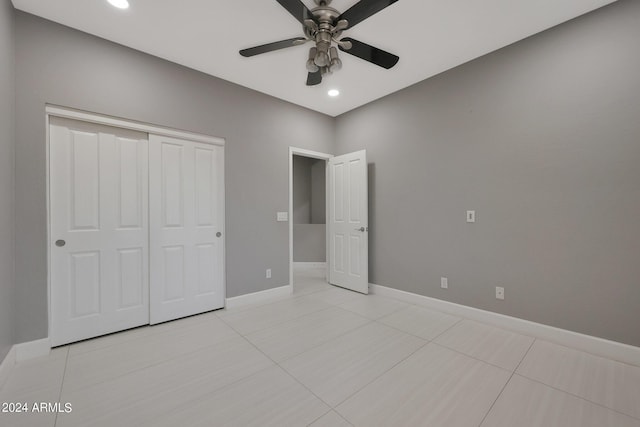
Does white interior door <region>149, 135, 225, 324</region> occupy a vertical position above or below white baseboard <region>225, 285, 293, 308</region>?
above

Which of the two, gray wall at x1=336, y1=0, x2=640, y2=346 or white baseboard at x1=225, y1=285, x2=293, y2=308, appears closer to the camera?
gray wall at x1=336, y1=0, x2=640, y2=346

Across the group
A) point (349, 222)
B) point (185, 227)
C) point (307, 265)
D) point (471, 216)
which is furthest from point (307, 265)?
point (471, 216)

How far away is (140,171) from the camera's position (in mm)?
2564

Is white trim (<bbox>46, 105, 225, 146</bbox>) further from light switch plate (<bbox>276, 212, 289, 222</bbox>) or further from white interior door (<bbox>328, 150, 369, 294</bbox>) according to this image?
white interior door (<bbox>328, 150, 369, 294</bbox>)

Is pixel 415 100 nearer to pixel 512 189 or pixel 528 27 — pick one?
pixel 528 27

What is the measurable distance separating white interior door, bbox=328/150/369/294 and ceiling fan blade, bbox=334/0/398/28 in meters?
1.99

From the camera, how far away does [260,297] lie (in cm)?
332

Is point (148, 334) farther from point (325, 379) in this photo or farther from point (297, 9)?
point (297, 9)

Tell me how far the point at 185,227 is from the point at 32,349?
148 cm

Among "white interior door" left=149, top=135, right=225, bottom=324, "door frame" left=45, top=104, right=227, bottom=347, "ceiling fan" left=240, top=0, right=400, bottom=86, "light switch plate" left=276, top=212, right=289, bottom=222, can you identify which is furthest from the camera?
"light switch plate" left=276, top=212, right=289, bottom=222

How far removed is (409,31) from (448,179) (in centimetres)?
158

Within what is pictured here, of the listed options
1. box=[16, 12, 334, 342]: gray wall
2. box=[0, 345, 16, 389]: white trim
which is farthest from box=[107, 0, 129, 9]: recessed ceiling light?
box=[0, 345, 16, 389]: white trim

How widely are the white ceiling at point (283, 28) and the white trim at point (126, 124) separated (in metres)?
0.73

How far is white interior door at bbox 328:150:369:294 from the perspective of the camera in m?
3.63
